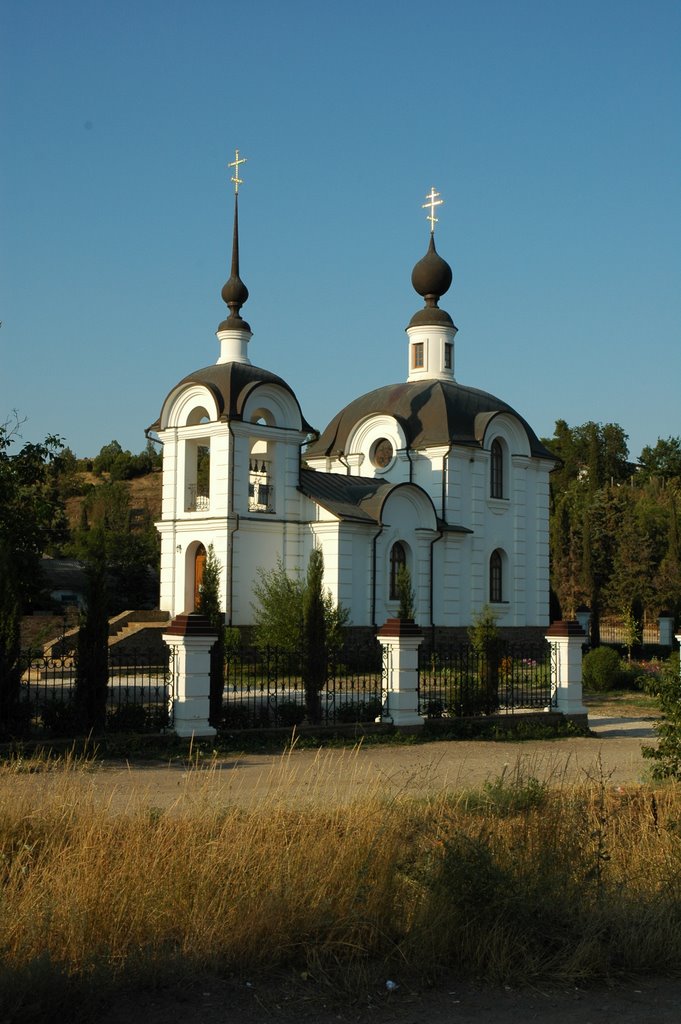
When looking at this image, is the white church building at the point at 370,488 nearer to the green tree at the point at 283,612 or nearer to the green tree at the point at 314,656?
the green tree at the point at 283,612

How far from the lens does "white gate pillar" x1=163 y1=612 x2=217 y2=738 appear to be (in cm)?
1332

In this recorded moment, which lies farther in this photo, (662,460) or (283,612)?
(662,460)

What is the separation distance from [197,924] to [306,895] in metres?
0.60

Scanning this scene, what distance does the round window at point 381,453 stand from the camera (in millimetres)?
32594

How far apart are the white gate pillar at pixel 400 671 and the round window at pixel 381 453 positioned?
1755 cm

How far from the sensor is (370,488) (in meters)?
30.3

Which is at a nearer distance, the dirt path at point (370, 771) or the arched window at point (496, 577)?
the dirt path at point (370, 771)

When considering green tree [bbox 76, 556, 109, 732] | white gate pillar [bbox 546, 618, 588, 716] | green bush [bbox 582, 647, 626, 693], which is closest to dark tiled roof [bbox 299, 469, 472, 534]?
green bush [bbox 582, 647, 626, 693]

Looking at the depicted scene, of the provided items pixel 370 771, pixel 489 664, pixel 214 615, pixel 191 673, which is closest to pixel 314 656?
pixel 191 673

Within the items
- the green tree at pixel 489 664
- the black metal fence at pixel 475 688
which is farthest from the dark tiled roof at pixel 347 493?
the green tree at pixel 489 664

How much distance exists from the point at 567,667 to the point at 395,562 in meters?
13.2

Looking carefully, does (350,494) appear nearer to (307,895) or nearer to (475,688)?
(475,688)

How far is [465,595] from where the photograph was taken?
3150 centimetres

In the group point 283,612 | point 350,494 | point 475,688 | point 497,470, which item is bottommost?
point 475,688
